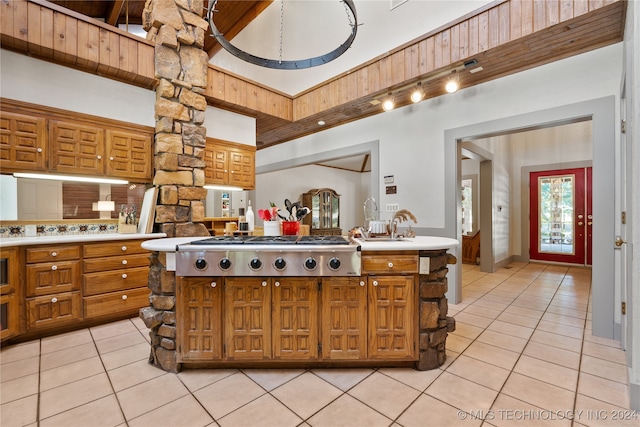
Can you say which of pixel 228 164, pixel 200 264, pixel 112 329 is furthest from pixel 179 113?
pixel 112 329

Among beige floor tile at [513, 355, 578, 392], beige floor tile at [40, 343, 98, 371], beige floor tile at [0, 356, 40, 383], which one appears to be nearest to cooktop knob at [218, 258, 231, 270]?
beige floor tile at [40, 343, 98, 371]

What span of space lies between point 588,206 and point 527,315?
4.30 metres

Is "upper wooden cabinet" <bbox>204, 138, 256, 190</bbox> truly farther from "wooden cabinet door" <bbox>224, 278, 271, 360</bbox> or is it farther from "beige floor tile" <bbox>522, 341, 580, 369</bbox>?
"beige floor tile" <bbox>522, 341, 580, 369</bbox>

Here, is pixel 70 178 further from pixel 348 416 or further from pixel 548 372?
pixel 548 372

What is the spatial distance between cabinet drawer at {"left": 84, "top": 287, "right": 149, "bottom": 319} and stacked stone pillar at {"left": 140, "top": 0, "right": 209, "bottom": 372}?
746mm

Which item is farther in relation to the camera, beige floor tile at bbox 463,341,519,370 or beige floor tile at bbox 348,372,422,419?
beige floor tile at bbox 463,341,519,370

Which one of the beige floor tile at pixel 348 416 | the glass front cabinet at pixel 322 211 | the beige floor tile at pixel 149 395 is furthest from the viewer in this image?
the glass front cabinet at pixel 322 211

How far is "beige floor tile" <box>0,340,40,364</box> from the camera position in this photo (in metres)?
2.18

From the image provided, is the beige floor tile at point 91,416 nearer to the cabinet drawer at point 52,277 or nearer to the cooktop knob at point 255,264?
the cooktop knob at point 255,264

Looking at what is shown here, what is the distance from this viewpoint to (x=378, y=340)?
1945 mm

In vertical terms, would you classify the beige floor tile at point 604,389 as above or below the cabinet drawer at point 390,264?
below

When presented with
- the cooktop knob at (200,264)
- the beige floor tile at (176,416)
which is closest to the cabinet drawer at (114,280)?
A: the cooktop knob at (200,264)

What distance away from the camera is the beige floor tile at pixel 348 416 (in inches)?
58.4

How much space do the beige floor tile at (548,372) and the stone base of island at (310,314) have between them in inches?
30.2
